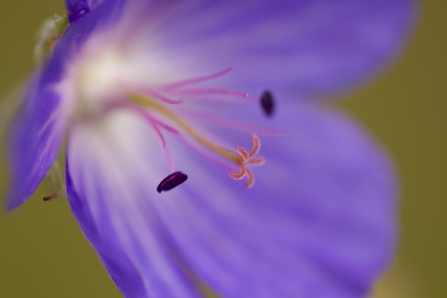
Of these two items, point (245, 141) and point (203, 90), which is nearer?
point (203, 90)

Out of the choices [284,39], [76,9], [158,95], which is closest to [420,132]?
[284,39]

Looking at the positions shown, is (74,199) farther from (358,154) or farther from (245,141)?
(358,154)

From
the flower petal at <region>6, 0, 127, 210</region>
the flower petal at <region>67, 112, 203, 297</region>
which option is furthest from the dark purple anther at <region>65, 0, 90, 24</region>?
the flower petal at <region>67, 112, 203, 297</region>

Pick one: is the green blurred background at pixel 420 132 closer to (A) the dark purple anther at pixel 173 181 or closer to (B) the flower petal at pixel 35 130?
(A) the dark purple anther at pixel 173 181

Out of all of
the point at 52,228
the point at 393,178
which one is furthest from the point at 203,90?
the point at 52,228

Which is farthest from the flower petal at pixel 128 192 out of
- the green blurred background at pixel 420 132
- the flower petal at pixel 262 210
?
the green blurred background at pixel 420 132

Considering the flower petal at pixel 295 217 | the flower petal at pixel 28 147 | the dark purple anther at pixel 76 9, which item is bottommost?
the flower petal at pixel 295 217
